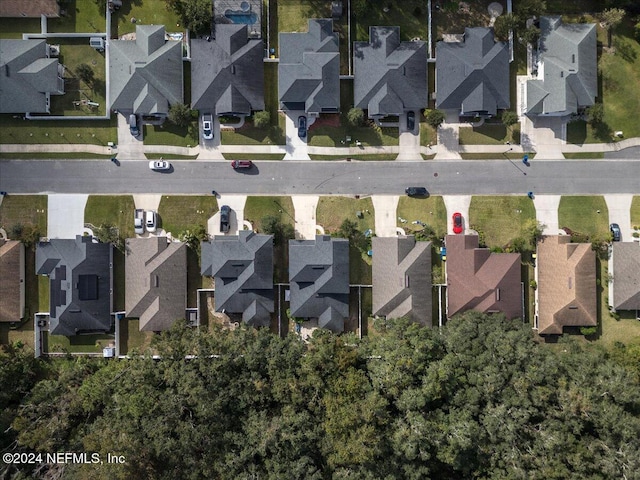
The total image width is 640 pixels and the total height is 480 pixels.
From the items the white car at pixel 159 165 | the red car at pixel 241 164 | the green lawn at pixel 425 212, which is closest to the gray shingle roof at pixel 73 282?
the white car at pixel 159 165

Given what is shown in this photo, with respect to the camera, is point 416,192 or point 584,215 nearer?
point 416,192

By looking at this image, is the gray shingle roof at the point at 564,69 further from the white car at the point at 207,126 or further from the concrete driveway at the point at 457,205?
the white car at the point at 207,126

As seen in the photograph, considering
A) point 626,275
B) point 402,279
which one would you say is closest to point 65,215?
point 402,279

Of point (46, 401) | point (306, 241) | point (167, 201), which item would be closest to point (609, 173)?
point (306, 241)

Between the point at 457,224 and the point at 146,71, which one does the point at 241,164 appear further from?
the point at 457,224

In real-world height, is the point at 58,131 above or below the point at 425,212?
above

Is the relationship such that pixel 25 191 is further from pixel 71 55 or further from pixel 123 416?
pixel 123 416

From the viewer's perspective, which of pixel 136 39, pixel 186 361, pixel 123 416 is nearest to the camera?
pixel 123 416
